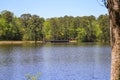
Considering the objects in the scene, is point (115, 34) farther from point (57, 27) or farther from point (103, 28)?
point (57, 27)

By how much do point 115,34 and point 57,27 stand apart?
151 m

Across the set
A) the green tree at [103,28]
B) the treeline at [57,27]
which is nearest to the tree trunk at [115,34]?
the treeline at [57,27]

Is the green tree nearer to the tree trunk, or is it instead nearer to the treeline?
the treeline

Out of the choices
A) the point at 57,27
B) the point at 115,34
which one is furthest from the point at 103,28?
the point at 115,34

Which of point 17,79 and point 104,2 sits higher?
point 104,2

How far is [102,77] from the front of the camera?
3484 cm

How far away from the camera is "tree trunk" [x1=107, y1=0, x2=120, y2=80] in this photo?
643cm

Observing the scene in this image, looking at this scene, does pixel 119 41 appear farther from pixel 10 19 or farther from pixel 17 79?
pixel 10 19

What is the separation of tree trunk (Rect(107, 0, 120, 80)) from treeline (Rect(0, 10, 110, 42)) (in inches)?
5437

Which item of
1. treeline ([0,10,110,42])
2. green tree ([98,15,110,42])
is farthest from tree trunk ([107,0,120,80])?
green tree ([98,15,110,42])

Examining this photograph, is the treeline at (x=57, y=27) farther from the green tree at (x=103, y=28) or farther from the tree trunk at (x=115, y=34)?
the tree trunk at (x=115, y=34)

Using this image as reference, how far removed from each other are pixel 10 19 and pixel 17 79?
119 meters

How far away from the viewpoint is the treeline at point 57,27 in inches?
5807

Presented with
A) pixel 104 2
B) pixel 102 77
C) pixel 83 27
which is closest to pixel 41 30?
pixel 83 27
